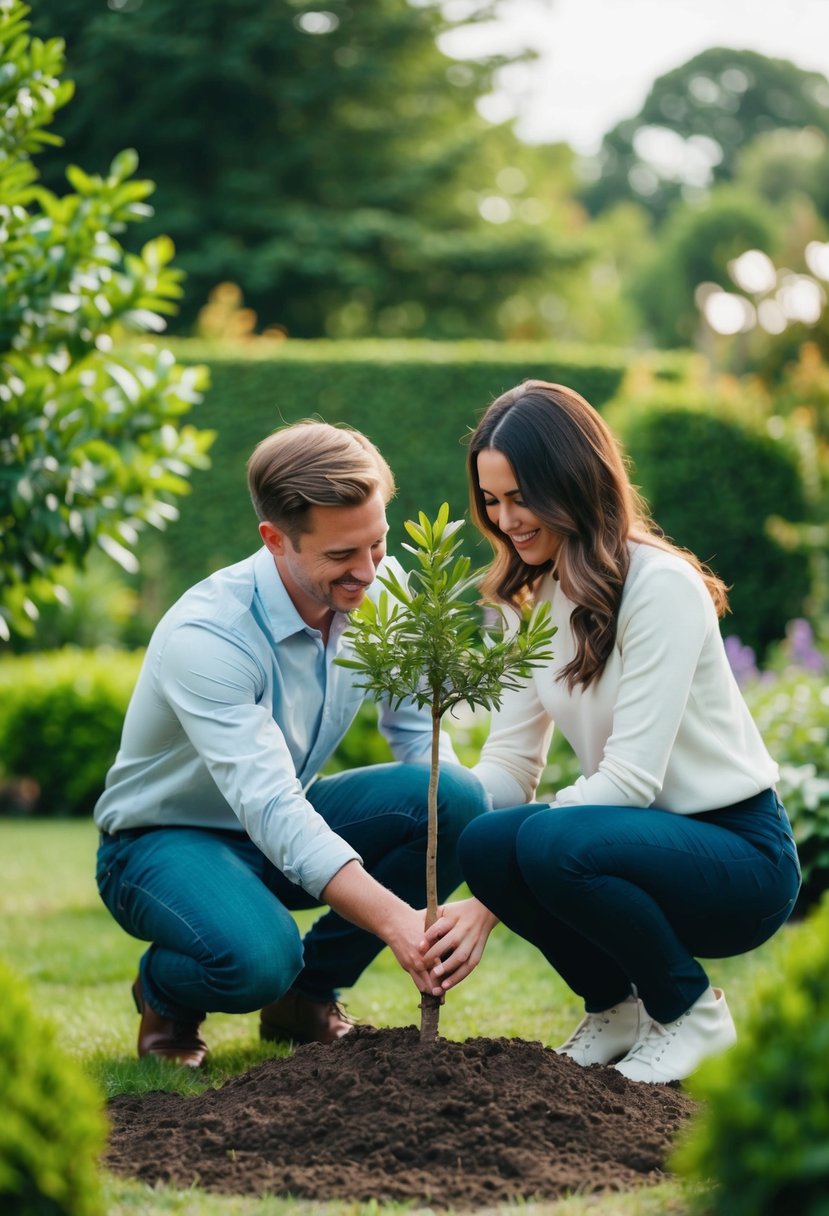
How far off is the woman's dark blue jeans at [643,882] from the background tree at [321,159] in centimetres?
1541

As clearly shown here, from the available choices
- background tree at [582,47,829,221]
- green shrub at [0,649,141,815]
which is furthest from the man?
background tree at [582,47,829,221]

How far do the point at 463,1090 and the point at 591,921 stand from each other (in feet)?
1.63

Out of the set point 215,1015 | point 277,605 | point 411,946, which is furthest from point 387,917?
point 215,1015

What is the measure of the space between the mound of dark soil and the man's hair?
1141 millimetres

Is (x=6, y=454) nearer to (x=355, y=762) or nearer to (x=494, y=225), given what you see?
(x=355, y=762)

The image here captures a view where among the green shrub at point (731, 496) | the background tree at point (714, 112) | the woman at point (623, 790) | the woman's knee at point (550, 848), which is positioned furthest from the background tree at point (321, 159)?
the background tree at point (714, 112)

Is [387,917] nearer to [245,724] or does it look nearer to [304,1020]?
[245,724]

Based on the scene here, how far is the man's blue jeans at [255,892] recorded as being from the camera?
309 centimetres

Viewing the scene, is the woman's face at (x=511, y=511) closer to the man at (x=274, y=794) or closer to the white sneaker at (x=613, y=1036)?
the man at (x=274, y=794)

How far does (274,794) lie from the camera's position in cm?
285

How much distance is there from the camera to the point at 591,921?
2.86 metres

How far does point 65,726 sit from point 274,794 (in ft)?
18.7

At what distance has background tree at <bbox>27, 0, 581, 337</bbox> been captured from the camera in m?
18.0

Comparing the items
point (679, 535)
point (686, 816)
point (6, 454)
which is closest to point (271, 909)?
point (686, 816)
